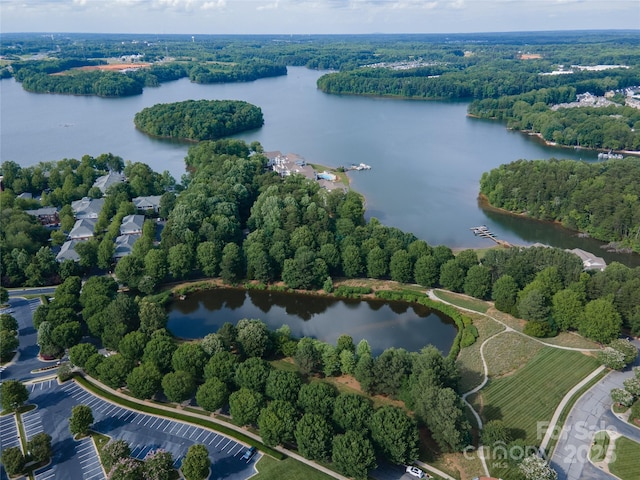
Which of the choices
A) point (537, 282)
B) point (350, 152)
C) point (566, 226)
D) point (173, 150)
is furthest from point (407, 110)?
point (537, 282)

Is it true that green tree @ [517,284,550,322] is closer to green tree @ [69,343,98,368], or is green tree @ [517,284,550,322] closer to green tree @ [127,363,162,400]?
green tree @ [127,363,162,400]

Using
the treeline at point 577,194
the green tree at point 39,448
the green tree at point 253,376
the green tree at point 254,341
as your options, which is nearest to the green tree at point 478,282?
the green tree at point 254,341

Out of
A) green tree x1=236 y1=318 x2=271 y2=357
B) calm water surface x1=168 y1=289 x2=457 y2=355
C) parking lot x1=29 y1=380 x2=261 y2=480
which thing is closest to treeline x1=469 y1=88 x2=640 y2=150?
calm water surface x1=168 y1=289 x2=457 y2=355

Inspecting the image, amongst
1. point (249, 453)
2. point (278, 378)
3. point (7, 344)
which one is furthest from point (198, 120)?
point (249, 453)

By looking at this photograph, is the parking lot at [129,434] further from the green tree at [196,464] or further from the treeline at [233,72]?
the treeline at [233,72]

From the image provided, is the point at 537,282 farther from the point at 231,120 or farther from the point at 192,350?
the point at 231,120

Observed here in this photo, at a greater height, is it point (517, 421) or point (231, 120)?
point (231, 120)
